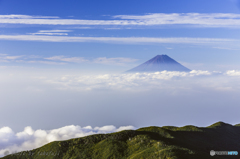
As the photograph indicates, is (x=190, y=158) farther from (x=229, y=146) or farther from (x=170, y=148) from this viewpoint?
(x=229, y=146)

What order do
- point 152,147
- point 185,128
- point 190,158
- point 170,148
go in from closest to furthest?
point 190,158
point 170,148
point 152,147
point 185,128

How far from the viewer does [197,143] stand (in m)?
90.6

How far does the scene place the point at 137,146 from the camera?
77.8m

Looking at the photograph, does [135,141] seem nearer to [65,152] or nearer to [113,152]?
[113,152]

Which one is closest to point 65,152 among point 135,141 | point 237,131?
point 135,141

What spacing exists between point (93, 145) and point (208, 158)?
137ft

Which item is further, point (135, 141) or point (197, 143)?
point (197, 143)

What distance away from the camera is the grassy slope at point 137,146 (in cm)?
6932

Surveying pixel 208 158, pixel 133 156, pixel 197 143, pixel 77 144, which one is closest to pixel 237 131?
pixel 197 143

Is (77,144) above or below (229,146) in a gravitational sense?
above

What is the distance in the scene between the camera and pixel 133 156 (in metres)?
71.4

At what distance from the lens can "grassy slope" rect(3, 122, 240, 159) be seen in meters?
69.3

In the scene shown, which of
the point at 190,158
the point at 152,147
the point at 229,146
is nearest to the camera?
the point at 190,158

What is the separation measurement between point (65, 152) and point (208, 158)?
166ft
